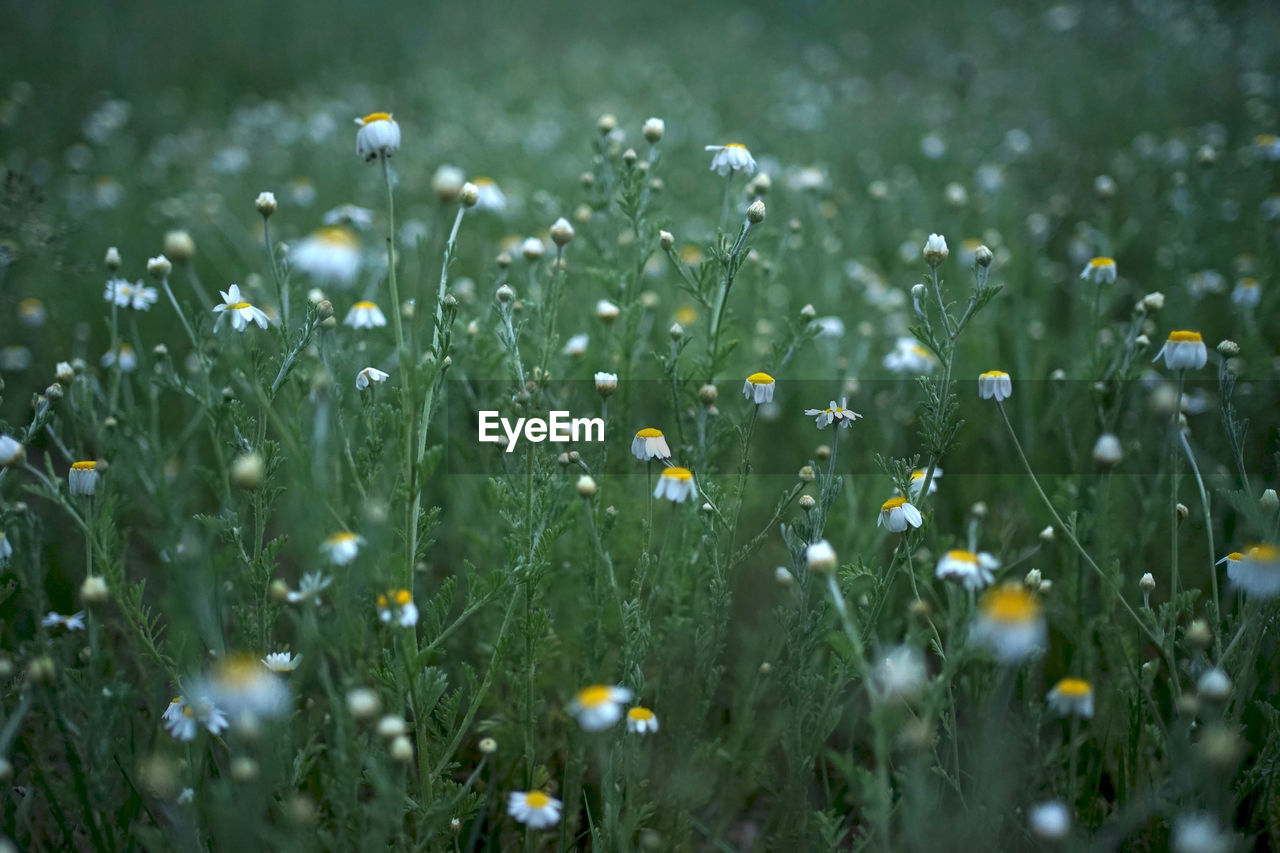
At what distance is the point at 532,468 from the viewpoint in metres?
1.96

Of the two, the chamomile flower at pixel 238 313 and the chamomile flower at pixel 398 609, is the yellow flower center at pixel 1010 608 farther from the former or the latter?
the chamomile flower at pixel 238 313

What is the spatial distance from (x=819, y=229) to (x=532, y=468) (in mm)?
2577

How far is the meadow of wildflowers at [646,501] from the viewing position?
1.63 m

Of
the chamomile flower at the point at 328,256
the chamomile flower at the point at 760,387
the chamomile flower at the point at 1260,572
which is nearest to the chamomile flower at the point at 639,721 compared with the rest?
the chamomile flower at the point at 760,387

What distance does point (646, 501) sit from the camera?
2709mm

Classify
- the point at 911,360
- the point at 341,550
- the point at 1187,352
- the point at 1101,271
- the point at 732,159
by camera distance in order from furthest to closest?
the point at 911,360 → the point at 1101,271 → the point at 732,159 → the point at 1187,352 → the point at 341,550

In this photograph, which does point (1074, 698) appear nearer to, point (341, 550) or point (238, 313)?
point (341, 550)

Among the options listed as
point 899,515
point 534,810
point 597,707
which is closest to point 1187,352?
point 899,515

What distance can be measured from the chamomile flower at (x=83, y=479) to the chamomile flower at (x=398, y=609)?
2.49 feet

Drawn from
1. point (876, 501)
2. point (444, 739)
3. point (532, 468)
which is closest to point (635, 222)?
point (532, 468)

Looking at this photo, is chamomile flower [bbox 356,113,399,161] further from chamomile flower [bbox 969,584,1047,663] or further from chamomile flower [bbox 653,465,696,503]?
chamomile flower [bbox 969,584,1047,663]

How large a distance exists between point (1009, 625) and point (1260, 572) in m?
0.70

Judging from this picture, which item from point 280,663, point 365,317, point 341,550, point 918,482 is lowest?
point 280,663

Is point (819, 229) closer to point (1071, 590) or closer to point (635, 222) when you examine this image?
point (635, 222)
